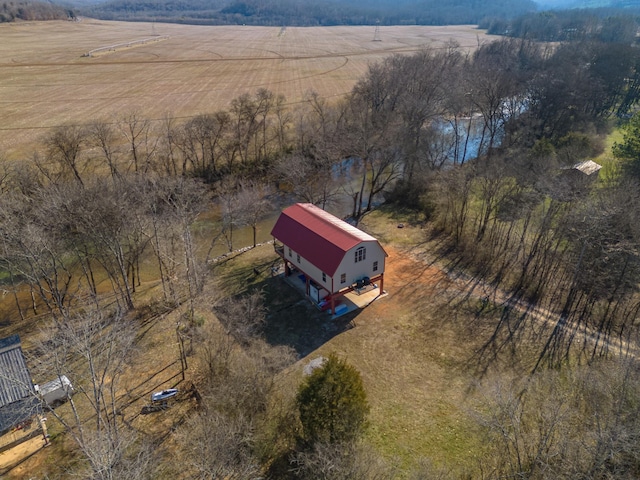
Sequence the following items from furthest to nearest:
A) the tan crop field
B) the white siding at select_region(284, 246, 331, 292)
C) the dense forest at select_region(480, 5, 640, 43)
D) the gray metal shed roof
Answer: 1. the dense forest at select_region(480, 5, 640, 43)
2. the tan crop field
3. the white siding at select_region(284, 246, 331, 292)
4. the gray metal shed roof

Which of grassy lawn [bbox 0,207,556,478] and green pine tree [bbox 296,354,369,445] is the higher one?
green pine tree [bbox 296,354,369,445]

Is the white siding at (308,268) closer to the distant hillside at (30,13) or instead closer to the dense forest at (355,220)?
the dense forest at (355,220)

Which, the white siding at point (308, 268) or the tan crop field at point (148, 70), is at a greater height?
the tan crop field at point (148, 70)

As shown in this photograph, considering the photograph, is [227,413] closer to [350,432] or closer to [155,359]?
[350,432]

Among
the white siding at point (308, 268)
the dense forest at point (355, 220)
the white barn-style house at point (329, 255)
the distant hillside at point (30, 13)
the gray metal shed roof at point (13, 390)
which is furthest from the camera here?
the distant hillside at point (30, 13)

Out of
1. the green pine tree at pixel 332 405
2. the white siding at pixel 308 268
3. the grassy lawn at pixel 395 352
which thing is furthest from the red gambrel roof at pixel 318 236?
the green pine tree at pixel 332 405

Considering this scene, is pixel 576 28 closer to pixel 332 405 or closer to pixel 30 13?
pixel 332 405

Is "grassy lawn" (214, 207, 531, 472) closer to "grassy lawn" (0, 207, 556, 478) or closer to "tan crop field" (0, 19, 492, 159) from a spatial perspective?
"grassy lawn" (0, 207, 556, 478)

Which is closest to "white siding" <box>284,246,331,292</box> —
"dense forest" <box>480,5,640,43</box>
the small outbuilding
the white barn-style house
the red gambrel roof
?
the white barn-style house
